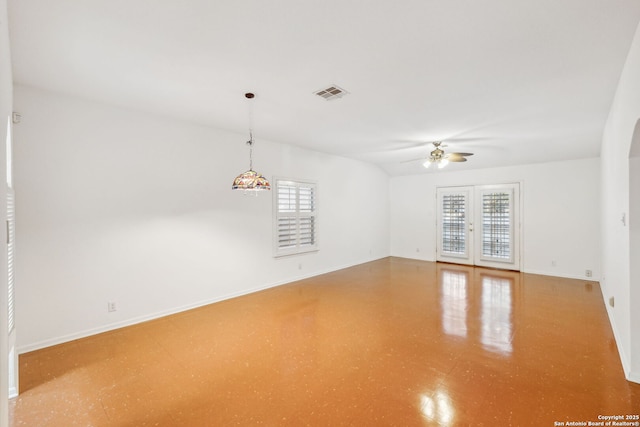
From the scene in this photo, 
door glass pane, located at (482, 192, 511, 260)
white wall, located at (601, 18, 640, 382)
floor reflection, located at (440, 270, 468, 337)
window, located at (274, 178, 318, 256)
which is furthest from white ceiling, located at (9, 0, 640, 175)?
door glass pane, located at (482, 192, 511, 260)

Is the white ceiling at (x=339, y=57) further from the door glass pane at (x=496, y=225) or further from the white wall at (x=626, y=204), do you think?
the door glass pane at (x=496, y=225)

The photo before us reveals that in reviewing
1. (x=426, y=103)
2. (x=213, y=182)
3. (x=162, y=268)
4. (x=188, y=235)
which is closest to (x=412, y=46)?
(x=426, y=103)

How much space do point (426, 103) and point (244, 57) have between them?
6.76 ft

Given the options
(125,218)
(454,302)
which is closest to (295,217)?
(125,218)

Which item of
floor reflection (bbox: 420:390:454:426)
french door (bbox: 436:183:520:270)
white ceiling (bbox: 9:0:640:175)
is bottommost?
floor reflection (bbox: 420:390:454:426)

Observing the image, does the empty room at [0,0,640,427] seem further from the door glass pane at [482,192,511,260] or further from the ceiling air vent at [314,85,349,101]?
the door glass pane at [482,192,511,260]

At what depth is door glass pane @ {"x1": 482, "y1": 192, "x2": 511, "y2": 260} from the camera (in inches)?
257

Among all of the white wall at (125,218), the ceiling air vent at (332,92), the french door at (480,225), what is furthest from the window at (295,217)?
the french door at (480,225)

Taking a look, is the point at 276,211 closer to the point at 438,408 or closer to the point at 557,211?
the point at 438,408

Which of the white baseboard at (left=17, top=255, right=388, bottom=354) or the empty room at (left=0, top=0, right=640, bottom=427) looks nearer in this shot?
the empty room at (left=0, top=0, right=640, bottom=427)

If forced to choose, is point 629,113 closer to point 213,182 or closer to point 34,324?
point 213,182

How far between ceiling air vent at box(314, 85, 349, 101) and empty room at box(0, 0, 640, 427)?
3cm

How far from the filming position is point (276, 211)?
205 inches

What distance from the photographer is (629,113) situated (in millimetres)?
2174
